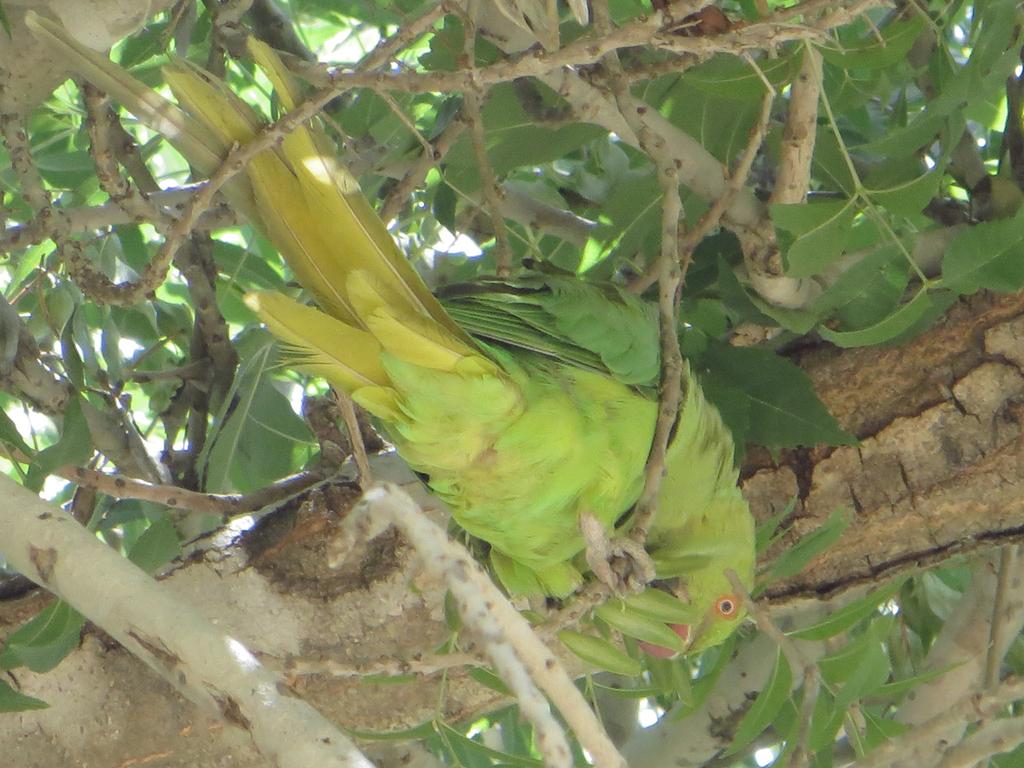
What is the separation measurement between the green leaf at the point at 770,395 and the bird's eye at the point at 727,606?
0.25 m

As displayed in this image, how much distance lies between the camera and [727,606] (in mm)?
1686

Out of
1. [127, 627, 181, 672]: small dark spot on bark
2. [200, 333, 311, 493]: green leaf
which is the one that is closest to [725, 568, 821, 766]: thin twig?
[127, 627, 181, 672]: small dark spot on bark

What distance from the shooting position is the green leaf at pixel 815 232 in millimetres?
1498

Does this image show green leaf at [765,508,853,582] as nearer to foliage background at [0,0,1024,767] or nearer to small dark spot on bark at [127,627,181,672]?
foliage background at [0,0,1024,767]

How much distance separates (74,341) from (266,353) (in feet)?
1.11

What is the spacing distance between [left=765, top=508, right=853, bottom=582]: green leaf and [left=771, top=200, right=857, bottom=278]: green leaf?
1.14ft

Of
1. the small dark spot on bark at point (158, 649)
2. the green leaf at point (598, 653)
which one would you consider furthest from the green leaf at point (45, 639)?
the green leaf at point (598, 653)

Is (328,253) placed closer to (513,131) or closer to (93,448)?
(513,131)

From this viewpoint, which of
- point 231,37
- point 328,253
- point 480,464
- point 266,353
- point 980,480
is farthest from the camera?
point 266,353

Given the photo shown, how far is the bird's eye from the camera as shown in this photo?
5.52 ft

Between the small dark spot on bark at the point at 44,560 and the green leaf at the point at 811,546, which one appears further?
the green leaf at the point at 811,546

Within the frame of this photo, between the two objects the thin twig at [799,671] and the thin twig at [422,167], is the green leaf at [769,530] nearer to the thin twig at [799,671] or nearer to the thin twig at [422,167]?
the thin twig at [799,671]

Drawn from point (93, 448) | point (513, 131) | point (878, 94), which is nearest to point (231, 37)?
point (513, 131)

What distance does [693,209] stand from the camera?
184 centimetres
